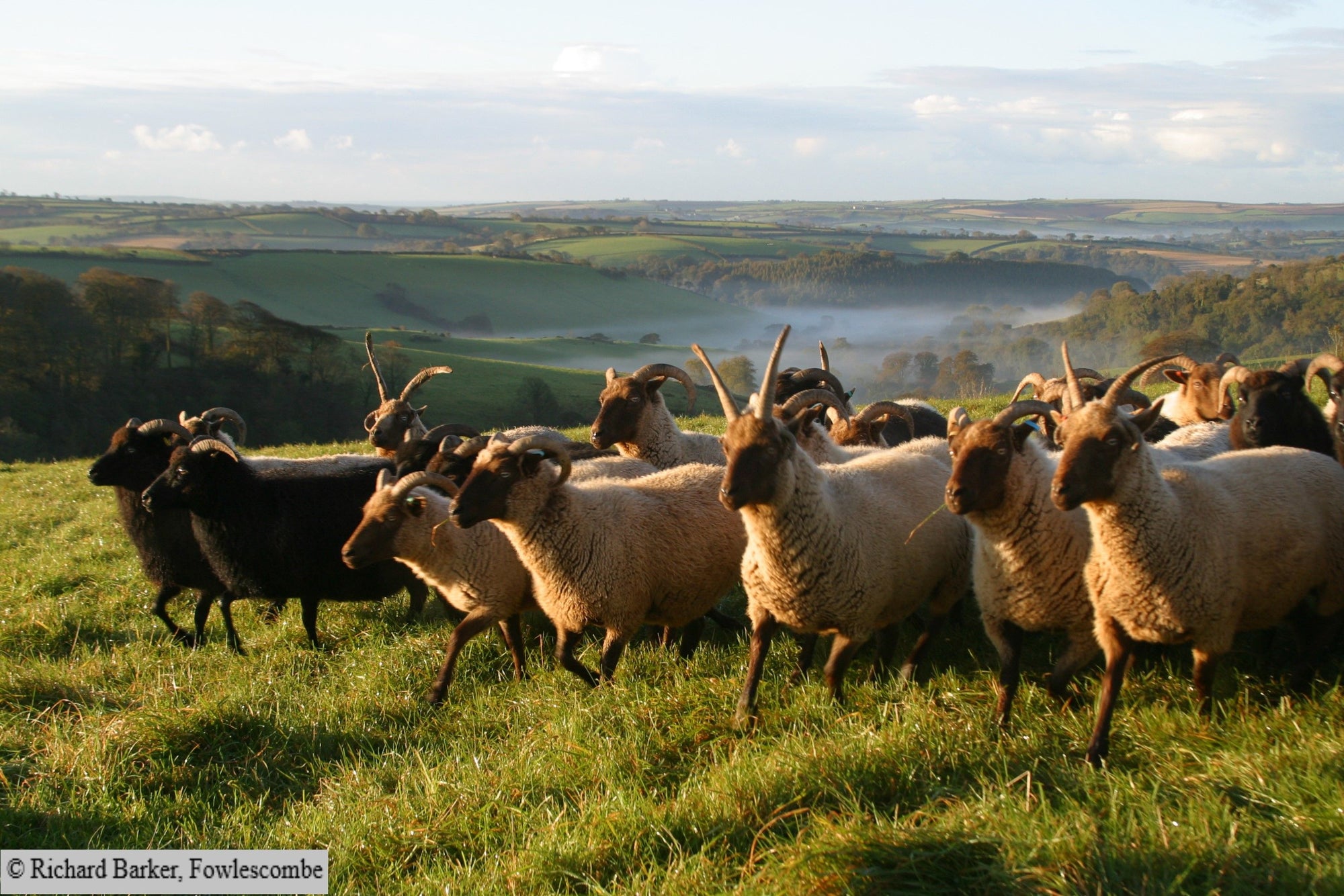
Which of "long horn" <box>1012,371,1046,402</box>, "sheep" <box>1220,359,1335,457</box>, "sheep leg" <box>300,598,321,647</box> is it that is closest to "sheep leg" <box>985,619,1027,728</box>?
"long horn" <box>1012,371,1046,402</box>

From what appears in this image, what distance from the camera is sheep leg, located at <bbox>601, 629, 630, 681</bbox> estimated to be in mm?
7086

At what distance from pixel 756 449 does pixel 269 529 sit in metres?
5.70

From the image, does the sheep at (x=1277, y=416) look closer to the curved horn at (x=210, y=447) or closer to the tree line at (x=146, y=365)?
the curved horn at (x=210, y=447)

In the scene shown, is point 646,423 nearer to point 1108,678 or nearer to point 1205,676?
point 1108,678

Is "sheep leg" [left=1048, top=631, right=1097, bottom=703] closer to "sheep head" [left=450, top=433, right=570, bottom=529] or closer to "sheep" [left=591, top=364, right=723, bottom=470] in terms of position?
"sheep head" [left=450, top=433, right=570, bottom=529]

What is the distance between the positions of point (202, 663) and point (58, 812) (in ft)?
10.0

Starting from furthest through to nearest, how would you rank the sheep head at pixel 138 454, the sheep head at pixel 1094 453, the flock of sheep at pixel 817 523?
1. the sheep head at pixel 138 454
2. the flock of sheep at pixel 817 523
3. the sheep head at pixel 1094 453

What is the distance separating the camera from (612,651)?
23.5ft

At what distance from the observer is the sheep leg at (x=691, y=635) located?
26.0 feet

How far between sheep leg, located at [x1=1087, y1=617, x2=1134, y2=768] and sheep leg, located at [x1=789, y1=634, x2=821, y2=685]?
1.97 meters

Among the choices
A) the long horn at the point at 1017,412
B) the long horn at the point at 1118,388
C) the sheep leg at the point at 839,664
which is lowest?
the sheep leg at the point at 839,664

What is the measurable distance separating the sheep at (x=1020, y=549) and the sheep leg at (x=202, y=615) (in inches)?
294

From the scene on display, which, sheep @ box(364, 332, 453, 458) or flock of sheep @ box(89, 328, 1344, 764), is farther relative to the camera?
sheep @ box(364, 332, 453, 458)

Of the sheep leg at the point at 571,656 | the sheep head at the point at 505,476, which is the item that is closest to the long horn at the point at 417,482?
the sheep head at the point at 505,476
